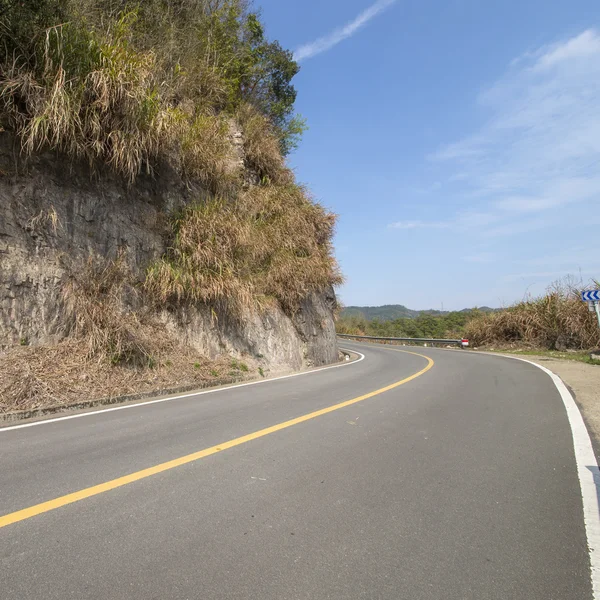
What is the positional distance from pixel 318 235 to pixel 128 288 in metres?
8.91

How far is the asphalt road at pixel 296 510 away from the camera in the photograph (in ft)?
7.47

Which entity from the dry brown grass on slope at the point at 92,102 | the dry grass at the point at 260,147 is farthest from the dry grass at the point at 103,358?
the dry grass at the point at 260,147

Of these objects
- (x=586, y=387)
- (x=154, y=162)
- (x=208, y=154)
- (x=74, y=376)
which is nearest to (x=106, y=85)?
(x=154, y=162)

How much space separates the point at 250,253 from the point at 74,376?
6.53 meters

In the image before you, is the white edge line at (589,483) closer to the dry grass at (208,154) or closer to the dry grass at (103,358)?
the dry grass at (103,358)

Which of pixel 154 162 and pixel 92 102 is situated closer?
pixel 92 102

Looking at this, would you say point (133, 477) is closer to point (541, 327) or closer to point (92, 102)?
point (92, 102)

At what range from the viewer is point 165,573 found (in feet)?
7.61

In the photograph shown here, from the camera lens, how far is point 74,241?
905cm

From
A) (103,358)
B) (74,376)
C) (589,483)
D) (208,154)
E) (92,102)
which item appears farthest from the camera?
(208,154)

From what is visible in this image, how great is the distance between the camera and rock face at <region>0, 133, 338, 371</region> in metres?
7.92

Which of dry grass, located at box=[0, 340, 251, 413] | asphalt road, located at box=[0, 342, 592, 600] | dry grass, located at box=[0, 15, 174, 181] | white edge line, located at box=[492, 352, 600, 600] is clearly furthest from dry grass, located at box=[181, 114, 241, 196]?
white edge line, located at box=[492, 352, 600, 600]

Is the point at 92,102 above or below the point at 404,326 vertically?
above

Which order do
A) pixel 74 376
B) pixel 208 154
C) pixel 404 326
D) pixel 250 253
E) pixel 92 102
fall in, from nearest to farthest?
pixel 74 376, pixel 92 102, pixel 208 154, pixel 250 253, pixel 404 326
